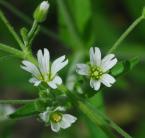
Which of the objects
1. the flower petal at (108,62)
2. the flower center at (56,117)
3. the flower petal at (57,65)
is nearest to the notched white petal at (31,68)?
the flower petal at (57,65)

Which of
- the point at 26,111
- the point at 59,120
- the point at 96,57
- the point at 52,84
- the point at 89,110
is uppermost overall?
the point at 96,57

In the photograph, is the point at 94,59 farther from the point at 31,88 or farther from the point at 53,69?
the point at 31,88

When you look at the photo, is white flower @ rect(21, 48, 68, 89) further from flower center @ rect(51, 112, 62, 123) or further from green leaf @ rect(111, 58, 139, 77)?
green leaf @ rect(111, 58, 139, 77)

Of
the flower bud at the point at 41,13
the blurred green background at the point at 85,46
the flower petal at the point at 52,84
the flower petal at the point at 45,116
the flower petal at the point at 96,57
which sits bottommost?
the blurred green background at the point at 85,46

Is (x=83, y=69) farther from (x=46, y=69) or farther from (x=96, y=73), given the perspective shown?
(x=46, y=69)

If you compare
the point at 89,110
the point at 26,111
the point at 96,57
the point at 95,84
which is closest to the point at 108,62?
the point at 96,57

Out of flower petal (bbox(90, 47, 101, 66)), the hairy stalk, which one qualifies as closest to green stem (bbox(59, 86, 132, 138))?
flower petal (bbox(90, 47, 101, 66))

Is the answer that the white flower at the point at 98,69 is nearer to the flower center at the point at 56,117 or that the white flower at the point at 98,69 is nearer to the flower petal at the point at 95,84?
the flower petal at the point at 95,84
